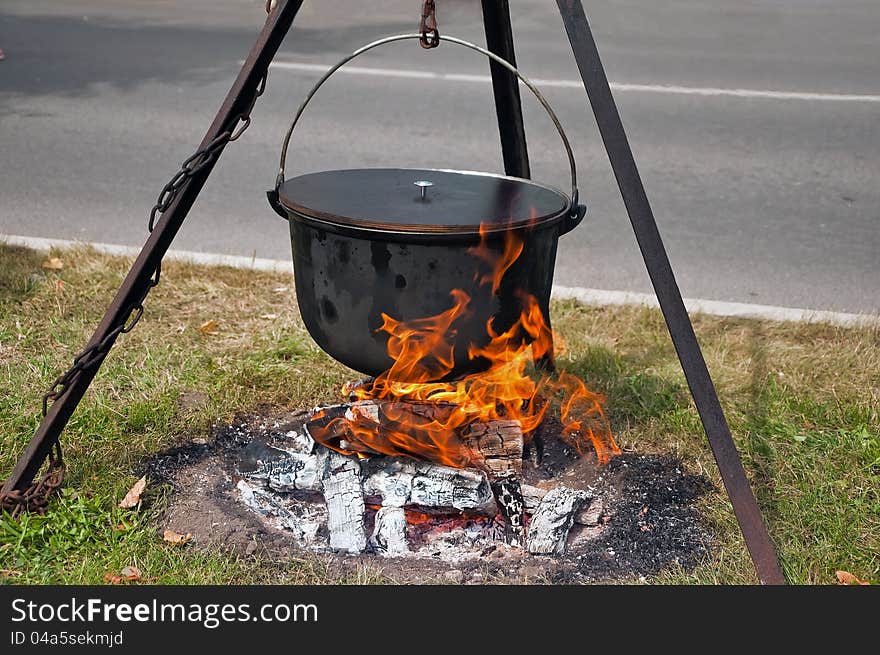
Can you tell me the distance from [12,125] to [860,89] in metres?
6.38

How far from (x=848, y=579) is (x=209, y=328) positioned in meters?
2.38

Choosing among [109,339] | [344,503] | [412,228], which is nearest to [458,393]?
[344,503]

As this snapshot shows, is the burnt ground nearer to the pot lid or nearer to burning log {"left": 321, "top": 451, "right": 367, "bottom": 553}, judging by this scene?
burning log {"left": 321, "top": 451, "right": 367, "bottom": 553}

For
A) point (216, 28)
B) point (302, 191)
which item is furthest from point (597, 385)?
point (216, 28)

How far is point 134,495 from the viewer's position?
105 inches

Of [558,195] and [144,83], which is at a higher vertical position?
[558,195]

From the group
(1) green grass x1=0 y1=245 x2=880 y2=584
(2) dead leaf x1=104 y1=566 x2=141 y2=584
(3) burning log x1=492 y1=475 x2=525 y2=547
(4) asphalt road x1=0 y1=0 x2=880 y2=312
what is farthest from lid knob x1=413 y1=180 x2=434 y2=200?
(4) asphalt road x1=0 y1=0 x2=880 y2=312

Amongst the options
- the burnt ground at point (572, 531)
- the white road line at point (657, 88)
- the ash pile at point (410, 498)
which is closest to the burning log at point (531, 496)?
the ash pile at point (410, 498)

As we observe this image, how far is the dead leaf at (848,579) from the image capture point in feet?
7.94

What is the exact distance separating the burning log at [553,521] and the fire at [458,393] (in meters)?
0.29

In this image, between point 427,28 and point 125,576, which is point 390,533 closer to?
point 125,576

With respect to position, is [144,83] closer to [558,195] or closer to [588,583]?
[558,195]

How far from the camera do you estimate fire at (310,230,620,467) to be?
7.86 ft

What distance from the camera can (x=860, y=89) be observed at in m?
7.77
